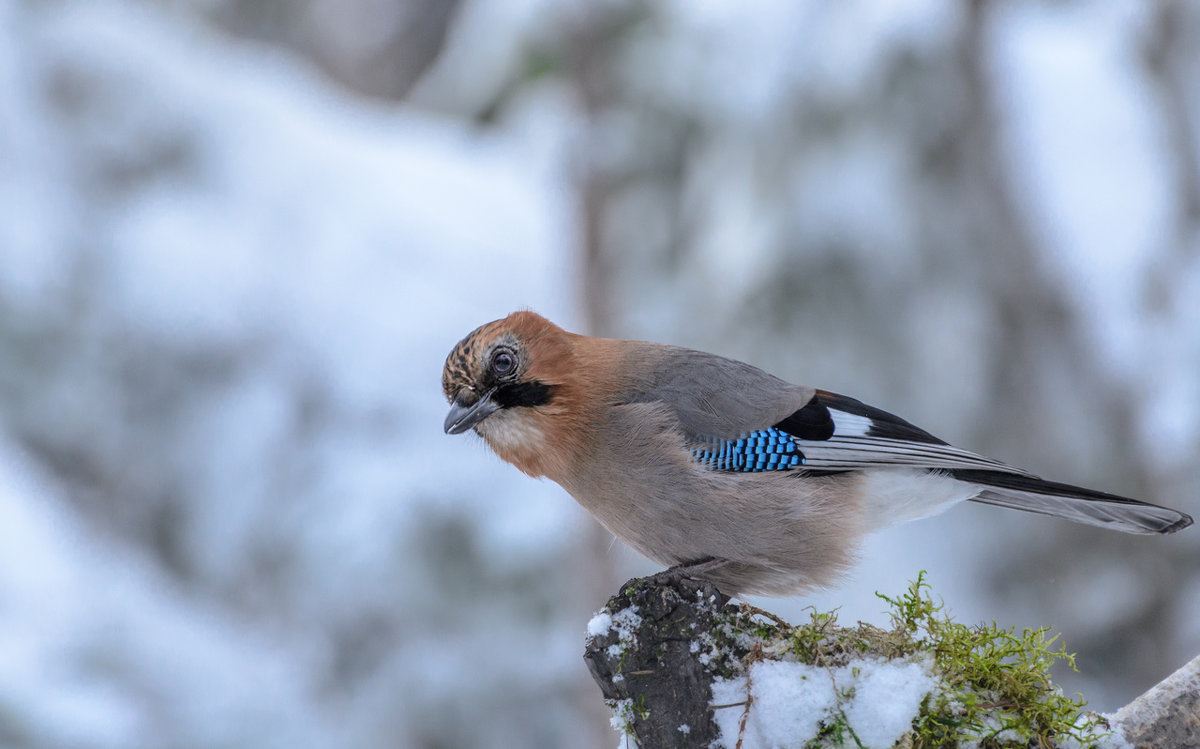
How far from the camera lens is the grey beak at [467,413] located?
288 centimetres

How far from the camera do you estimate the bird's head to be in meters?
2.97

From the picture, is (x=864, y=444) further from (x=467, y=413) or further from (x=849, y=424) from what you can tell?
(x=467, y=413)

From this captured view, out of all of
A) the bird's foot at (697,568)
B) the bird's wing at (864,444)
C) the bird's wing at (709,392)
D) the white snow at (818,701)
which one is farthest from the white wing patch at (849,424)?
the white snow at (818,701)

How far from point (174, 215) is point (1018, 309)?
541 centimetres

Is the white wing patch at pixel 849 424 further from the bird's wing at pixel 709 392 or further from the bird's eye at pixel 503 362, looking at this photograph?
the bird's eye at pixel 503 362

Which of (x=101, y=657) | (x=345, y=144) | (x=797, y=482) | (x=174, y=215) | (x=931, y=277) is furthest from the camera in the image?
(x=345, y=144)

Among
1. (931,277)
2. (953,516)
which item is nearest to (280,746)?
(953,516)

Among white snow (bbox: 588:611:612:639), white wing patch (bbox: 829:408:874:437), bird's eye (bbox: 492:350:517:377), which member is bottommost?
white snow (bbox: 588:611:612:639)

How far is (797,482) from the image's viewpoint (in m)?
2.93

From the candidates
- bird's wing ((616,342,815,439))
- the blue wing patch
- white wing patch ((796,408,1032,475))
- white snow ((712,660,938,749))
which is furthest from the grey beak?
Answer: white snow ((712,660,938,749))

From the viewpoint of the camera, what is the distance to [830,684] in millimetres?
2162

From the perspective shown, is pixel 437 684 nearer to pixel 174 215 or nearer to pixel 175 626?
pixel 175 626

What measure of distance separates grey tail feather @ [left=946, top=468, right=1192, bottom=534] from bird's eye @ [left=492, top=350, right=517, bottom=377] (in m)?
1.33

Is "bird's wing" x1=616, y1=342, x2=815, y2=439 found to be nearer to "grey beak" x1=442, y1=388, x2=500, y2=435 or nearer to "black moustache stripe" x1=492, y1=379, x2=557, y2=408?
"black moustache stripe" x1=492, y1=379, x2=557, y2=408
